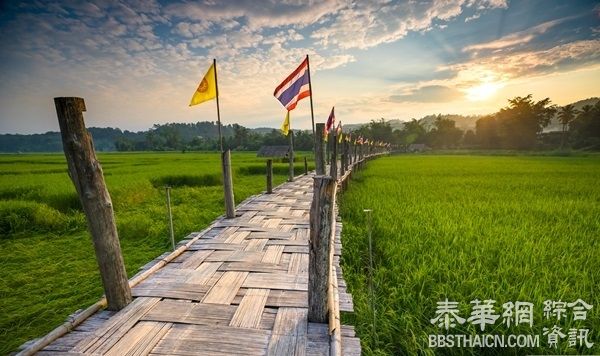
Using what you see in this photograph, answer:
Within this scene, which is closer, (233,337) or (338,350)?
(338,350)

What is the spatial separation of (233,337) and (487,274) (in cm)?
296

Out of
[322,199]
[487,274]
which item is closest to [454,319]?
[487,274]

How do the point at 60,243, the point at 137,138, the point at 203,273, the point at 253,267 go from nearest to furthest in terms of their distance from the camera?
the point at 203,273, the point at 253,267, the point at 60,243, the point at 137,138

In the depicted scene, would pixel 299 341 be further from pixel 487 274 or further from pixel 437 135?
pixel 437 135

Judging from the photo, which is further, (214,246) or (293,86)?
(293,86)

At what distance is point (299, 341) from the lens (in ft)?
7.00

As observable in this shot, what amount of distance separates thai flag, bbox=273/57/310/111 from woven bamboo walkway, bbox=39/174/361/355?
3.23 m

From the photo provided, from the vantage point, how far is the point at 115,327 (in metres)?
2.30

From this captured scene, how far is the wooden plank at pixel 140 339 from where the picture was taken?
2.04 meters

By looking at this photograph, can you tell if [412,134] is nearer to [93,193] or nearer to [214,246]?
[214,246]

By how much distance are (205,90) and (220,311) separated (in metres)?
3.94

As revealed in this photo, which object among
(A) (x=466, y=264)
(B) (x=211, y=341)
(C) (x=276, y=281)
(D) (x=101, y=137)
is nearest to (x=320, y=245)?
(C) (x=276, y=281)

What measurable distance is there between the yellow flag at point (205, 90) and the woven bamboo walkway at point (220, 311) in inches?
101

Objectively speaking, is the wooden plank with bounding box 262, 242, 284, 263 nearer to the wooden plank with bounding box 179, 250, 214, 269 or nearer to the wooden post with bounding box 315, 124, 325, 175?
the wooden plank with bounding box 179, 250, 214, 269
